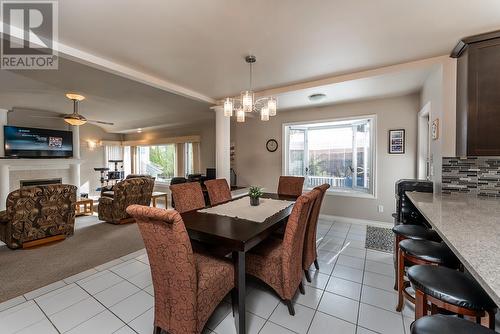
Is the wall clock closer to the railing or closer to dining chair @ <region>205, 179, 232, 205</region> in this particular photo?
the railing

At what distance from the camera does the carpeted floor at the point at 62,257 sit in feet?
7.48

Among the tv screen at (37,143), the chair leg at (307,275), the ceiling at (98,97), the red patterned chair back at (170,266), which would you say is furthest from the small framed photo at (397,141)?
the tv screen at (37,143)

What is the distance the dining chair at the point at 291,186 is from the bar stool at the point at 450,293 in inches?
90.1

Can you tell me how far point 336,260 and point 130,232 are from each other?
339 cm

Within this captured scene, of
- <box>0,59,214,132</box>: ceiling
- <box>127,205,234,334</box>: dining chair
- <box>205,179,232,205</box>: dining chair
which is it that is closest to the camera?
<box>127,205,234,334</box>: dining chair

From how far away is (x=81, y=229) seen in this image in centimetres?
395

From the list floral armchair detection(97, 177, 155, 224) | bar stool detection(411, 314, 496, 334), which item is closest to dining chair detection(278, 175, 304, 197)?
bar stool detection(411, 314, 496, 334)

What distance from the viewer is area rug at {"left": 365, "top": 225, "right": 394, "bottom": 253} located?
9.95ft

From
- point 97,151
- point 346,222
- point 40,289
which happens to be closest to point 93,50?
point 40,289

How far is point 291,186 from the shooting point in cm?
359

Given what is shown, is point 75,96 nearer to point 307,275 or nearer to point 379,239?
point 307,275

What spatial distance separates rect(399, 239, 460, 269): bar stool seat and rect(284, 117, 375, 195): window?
2.55 meters

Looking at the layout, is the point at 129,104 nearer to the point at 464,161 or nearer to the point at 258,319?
the point at 258,319

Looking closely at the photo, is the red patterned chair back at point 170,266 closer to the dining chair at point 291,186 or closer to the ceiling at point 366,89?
the dining chair at point 291,186
